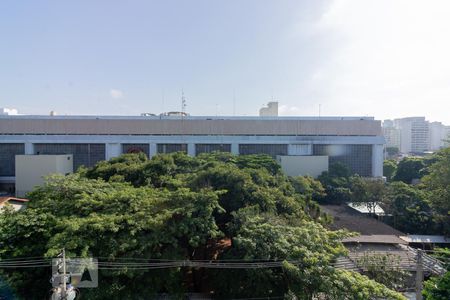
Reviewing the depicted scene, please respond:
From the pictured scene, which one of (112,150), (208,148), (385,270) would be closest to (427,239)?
(385,270)

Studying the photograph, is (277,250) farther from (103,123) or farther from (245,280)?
(103,123)

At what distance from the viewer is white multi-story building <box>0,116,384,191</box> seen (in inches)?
1238

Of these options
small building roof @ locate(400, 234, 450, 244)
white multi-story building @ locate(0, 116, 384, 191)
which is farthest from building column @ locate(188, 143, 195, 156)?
small building roof @ locate(400, 234, 450, 244)

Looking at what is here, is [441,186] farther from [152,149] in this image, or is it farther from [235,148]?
[152,149]

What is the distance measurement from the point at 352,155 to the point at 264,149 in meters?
11.7

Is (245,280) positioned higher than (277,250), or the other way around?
(277,250)

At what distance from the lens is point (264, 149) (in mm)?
32938

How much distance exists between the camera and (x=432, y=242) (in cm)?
1512

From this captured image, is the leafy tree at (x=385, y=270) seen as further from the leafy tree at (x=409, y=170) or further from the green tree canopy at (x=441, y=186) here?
the leafy tree at (x=409, y=170)

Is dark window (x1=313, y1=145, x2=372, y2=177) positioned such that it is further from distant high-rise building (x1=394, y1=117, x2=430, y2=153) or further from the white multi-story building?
distant high-rise building (x1=394, y1=117, x2=430, y2=153)

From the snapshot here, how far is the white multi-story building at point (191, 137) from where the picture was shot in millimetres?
31453

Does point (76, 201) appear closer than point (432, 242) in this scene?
Yes

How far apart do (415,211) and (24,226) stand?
22432 mm

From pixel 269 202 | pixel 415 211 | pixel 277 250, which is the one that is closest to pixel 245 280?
pixel 277 250
